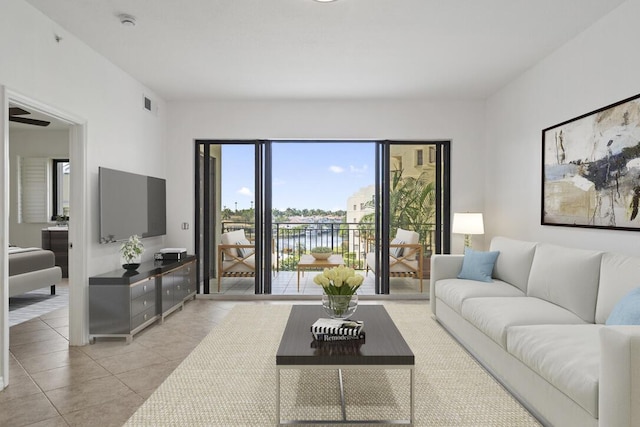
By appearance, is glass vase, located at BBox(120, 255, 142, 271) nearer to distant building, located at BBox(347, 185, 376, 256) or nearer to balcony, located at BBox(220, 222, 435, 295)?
balcony, located at BBox(220, 222, 435, 295)

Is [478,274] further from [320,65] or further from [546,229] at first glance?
[320,65]

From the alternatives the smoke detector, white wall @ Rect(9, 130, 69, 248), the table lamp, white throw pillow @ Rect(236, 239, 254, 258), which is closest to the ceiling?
the smoke detector

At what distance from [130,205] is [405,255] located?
358 centimetres

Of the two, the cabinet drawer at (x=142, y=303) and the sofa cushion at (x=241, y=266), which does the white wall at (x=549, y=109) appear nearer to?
the sofa cushion at (x=241, y=266)

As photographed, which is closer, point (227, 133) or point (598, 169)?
point (598, 169)

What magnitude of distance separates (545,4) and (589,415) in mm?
2748

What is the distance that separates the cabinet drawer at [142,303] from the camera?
12.6ft

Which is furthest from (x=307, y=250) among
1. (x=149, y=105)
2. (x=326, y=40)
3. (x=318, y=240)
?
(x=326, y=40)

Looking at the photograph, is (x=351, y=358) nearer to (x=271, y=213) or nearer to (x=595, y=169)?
(x=595, y=169)

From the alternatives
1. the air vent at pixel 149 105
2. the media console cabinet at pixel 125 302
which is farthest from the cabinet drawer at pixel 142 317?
the air vent at pixel 149 105

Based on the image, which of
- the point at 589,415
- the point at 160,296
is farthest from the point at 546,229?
the point at 160,296

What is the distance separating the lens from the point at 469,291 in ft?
12.1

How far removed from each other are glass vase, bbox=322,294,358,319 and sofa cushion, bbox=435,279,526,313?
1.24m

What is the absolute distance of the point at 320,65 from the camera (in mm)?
4277
